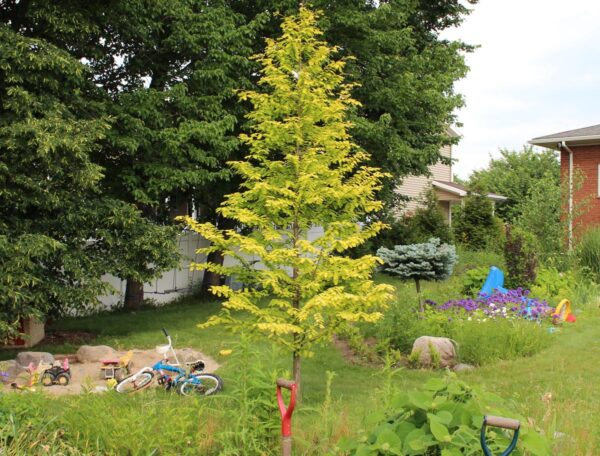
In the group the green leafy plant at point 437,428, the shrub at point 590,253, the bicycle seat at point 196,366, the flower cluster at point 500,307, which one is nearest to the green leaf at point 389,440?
the green leafy plant at point 437,428

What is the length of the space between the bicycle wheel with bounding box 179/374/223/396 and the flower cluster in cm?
439

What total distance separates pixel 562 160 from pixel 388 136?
9.34 m

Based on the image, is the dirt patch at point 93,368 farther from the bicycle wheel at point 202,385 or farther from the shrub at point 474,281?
the shrub at point 474,281

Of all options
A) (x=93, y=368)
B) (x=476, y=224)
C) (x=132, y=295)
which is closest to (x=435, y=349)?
(x=93, y=368)

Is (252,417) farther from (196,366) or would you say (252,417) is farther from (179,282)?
(179,282)

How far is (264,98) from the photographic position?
6551mm

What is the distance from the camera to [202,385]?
21.7 feet

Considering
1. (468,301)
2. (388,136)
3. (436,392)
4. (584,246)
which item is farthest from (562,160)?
(436,392)

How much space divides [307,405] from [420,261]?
4.54m

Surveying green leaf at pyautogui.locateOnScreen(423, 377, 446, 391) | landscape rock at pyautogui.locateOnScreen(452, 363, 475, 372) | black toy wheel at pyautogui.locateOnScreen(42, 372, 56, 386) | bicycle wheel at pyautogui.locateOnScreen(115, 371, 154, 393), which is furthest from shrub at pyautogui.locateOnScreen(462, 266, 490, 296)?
green leaf at pyautogui.locateOnScreen(423, 377, 446, 391)

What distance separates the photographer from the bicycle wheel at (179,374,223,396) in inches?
254

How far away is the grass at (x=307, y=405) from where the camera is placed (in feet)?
13.6

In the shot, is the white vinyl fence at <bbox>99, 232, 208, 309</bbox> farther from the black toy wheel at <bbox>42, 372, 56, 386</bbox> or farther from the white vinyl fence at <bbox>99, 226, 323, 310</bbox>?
the black toy wheel at <bbox>42, 372, 56, 386</bbox>

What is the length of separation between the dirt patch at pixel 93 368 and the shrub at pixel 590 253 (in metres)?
9.58
